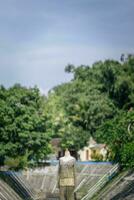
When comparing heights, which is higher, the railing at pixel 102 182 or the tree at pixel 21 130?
the tree at pixel 21 130

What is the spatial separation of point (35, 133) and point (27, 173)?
10.7 meters

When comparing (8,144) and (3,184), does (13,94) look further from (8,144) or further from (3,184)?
(3,184)

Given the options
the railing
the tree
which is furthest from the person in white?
the tree

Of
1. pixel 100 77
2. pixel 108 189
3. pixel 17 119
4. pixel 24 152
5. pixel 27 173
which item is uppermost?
pixel 100 77

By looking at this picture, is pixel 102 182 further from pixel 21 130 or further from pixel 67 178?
pixel 21 130

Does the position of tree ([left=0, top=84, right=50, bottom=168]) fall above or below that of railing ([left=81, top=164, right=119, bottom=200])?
above

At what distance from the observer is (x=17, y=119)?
5562 cm

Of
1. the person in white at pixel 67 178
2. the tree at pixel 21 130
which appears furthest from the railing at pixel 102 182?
the tree at pixel 21 130

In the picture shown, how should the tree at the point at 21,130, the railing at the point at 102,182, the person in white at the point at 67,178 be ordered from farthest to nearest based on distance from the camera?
1. the tree at the point at 21,130
2. the railing at the point at 102,182
3. the person in white at the point at 67,178

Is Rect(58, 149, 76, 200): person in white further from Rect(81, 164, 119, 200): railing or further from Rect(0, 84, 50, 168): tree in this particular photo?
Rect(0, 84, 50, 168): tree

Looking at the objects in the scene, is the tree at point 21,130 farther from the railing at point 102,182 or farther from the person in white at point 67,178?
the person in white at point 67,178

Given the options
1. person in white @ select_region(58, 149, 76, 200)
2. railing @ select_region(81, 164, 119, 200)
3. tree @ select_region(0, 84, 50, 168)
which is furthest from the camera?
tree @ select_region(0, 84, 50, 168)

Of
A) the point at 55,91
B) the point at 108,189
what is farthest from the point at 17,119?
the point at 55,91

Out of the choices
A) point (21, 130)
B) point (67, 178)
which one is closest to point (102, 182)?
point (67, 178)
